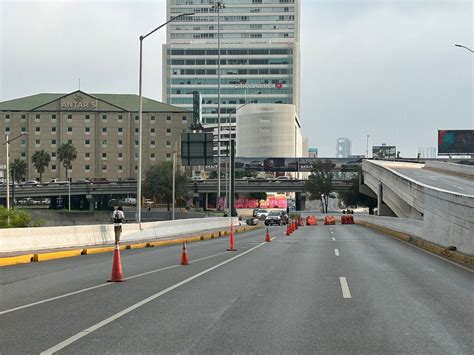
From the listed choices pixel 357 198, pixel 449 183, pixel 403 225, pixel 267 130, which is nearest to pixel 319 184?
pixel 357 198

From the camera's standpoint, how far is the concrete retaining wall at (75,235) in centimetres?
1973

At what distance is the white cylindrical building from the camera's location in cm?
17100

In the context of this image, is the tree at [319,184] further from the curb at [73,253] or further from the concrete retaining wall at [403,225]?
the curb at [73,253]

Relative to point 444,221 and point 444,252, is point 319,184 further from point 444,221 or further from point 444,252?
point 444,252

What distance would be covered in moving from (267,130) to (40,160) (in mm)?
72150

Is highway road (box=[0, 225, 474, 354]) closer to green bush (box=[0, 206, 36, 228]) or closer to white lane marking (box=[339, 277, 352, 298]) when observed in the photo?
white lane marking (box=[339, 277, 352, 298])

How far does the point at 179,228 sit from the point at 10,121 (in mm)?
109479

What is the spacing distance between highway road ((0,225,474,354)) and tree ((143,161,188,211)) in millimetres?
79979

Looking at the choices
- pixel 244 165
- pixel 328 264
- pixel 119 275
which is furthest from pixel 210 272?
pixel 244 165

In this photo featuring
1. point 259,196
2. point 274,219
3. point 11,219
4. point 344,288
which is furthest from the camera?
point 259,196

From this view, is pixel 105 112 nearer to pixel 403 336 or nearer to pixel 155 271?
pixel 155 271

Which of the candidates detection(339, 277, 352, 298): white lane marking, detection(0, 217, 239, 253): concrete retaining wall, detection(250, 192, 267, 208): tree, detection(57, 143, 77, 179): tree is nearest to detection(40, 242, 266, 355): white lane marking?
detection(339, 277, 352, 298): white lane marking

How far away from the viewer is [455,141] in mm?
114250

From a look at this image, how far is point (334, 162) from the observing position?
421 ft
